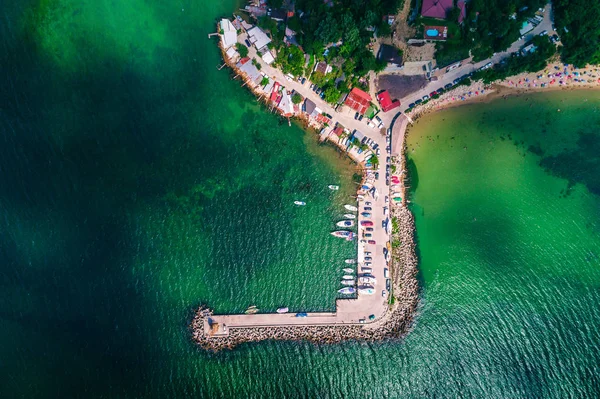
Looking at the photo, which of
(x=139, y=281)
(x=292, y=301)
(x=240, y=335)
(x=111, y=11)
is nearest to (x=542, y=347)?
(x=292, y=301)

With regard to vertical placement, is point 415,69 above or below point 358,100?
above

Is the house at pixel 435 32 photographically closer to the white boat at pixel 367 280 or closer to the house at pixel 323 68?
the house at pixel 323 68

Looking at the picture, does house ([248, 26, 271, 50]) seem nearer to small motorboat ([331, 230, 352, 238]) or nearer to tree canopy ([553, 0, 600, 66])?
small motorboat ([331, 230, 352, 238])

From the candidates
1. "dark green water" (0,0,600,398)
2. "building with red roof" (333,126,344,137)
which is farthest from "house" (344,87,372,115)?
"dark green water" (0,0,600,398)

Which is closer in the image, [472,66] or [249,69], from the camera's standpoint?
[472,66]

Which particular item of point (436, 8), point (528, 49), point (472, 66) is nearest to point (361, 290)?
point (472, 66)

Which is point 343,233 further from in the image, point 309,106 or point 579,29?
point 579,29
